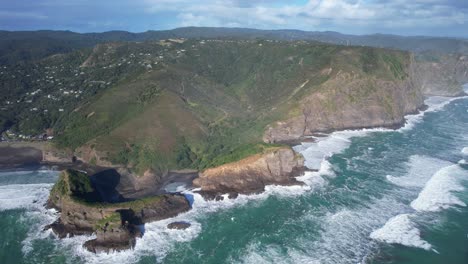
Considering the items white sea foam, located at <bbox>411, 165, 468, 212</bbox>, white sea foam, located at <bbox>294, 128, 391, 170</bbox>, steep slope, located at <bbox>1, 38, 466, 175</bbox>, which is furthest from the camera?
steep slope, located at <bbox>1, 38, 466, 175</bbox>

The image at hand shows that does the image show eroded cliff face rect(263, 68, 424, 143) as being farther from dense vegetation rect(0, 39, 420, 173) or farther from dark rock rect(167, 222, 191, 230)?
dark rock rect(167, 222, 191, 230)

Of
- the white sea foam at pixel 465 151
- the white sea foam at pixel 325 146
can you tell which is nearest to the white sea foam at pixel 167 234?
the white sea foam at pixel 325 146

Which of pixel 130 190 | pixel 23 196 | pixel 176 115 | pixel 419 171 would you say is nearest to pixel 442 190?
pixel 419 171

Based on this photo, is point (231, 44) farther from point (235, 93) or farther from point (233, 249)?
point (233, 249)

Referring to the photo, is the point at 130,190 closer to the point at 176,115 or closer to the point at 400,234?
the point at 176,115

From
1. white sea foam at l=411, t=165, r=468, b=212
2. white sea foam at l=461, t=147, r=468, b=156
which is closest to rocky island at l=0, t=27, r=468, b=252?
white sea foam at l=461, t=147, r=468, b=156

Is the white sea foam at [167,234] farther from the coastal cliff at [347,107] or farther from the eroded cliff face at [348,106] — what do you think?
the eroded cliff face at [348,106]

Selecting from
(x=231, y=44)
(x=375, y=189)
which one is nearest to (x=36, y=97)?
(x=231, y=44)
